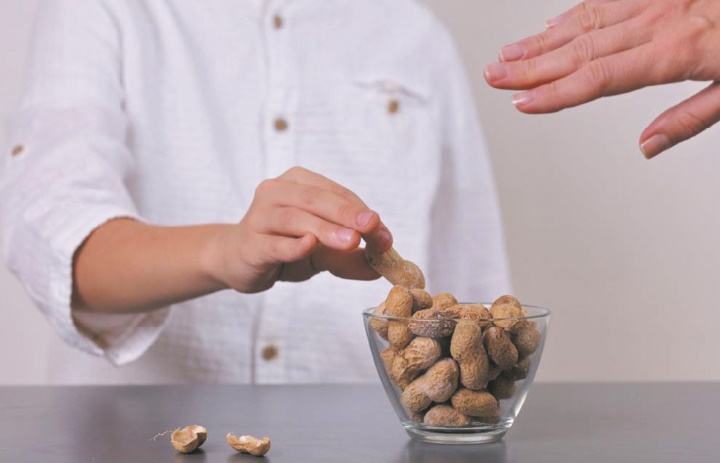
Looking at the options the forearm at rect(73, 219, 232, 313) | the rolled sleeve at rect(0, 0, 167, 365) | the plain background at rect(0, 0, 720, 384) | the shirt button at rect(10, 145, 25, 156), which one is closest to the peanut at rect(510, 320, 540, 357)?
the forearm at rect(73, 219, 232, 313)

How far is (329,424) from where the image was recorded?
81 cm

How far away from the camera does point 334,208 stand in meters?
0.78

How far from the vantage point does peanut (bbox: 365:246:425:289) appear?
804 millimetres

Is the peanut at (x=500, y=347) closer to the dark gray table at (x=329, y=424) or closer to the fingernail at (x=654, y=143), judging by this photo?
the dark gray table at (x=329, y=424)

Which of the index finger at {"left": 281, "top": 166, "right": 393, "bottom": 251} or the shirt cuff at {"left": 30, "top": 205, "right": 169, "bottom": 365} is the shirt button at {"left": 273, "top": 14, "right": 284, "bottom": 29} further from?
the index finger at {"left": 281, "top": 166, "right": 393, "bottom": 251}

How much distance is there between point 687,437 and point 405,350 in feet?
0.84

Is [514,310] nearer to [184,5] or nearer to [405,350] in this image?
[405,350]

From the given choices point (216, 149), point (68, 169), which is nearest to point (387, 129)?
point (216, 149)

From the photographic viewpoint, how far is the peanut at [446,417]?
0.70 meters

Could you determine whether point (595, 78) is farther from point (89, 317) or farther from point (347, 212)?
point (89, 317)

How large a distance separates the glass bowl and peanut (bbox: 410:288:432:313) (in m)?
0.04

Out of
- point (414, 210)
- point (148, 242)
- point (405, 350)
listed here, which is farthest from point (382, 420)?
point (414, 210)

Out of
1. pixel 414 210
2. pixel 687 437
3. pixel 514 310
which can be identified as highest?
pixel 414 210

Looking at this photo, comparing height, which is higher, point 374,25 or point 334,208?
point 374,25
